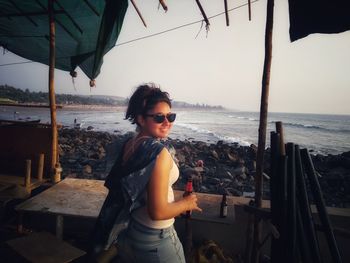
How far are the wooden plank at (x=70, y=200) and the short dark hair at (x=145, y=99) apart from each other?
7.71ft

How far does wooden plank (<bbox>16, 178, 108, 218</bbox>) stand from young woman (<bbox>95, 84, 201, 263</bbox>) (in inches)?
78.6

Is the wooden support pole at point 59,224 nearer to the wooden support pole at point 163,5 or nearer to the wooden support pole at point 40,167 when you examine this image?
the wooden support pole at point 40,167

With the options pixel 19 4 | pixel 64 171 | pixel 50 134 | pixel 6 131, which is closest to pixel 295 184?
pixel 50 134

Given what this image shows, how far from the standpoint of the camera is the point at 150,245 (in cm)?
190

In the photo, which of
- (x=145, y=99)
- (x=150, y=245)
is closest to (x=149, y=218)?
(x=150, y=245)

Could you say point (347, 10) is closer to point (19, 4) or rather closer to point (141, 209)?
point (141, 209)

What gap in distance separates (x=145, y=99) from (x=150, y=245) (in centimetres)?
115

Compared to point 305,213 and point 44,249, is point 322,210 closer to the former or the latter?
point 305,213

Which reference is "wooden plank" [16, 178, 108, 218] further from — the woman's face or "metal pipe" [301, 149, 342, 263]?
"metal pipe" [301, 149, 342, 263]

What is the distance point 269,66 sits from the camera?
3.45 m

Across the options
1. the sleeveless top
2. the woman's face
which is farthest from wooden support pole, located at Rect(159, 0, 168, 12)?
the sleeveless top

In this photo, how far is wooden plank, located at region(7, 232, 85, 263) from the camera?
10.5ft

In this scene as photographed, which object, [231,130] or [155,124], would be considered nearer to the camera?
[155,124]

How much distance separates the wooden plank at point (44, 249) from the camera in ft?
10.5
